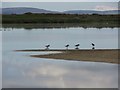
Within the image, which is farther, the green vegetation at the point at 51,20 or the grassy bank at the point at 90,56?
the green vegetation at the point at 51,20

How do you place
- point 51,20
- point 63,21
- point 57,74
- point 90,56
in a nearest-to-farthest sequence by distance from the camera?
point 57,74 → point 90,56 → point 51,20 → point 63,21

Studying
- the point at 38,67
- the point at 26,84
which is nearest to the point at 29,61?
the point at 38,67

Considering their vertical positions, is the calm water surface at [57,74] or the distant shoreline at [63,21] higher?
the distant shoreline at [63,21]

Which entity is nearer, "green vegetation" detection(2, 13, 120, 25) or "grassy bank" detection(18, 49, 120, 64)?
"grassy bank" detection(18, 49, 120, 64)

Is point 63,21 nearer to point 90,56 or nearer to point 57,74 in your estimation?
point 90,56

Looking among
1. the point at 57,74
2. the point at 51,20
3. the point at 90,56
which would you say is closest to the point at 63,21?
the point at 51,20

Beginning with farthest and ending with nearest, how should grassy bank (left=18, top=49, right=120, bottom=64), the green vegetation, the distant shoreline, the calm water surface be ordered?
1. the green vegetation
2. the distant shoreline
3. grassy bank (left=18, top=49, right=120, bottom=64)
4. the calm water surface

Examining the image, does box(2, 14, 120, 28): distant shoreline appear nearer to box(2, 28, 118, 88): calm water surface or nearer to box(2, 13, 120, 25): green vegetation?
box(2, 13, 120, 25): green vegetation

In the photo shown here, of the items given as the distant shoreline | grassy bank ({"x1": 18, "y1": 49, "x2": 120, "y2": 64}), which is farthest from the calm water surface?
the distant shoreline

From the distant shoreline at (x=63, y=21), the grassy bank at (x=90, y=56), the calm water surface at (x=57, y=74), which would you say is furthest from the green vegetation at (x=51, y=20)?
the calm water surface at (x=57, y=74)

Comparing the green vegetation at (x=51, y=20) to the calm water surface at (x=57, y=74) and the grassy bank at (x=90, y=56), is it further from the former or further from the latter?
the calm water surface at (x=57, y=74)

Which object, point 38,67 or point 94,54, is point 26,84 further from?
point 94,54

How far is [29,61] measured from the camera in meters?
26.7

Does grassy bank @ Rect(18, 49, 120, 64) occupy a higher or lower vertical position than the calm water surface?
higher
